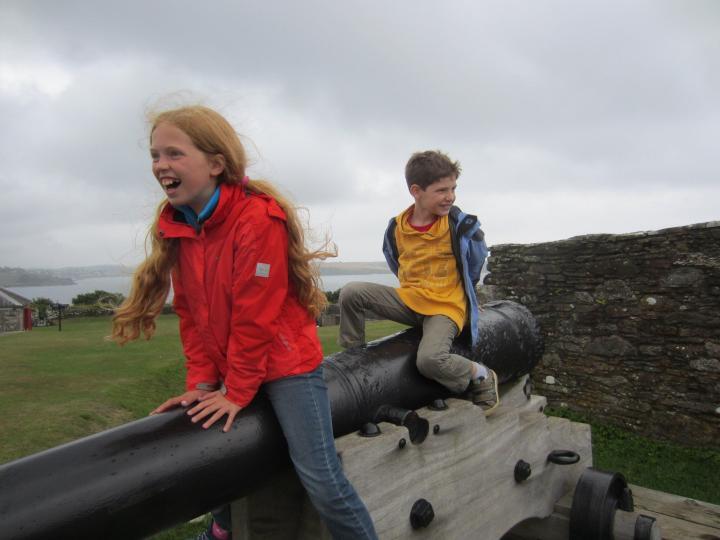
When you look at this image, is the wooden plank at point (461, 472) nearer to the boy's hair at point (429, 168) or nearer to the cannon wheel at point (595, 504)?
the cannon wheel at point (595, 504)

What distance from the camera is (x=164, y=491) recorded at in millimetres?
1653

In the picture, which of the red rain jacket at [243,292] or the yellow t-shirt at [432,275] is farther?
the yellow t-shirt at [432,275]

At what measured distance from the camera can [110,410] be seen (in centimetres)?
592

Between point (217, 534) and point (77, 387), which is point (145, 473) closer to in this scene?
point (217, 534)

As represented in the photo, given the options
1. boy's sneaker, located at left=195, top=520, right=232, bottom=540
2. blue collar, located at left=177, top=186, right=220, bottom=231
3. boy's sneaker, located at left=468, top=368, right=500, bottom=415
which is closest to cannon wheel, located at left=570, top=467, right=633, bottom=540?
boy's sneaker, located at left=468, top=368, right=500, bottom=415

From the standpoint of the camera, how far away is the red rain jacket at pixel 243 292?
1783 millimetres

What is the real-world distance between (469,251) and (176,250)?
1496 mm

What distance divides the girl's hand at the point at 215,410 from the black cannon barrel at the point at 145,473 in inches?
1.0

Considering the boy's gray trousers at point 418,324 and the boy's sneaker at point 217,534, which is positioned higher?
the boy's gray trousers at point 418,324

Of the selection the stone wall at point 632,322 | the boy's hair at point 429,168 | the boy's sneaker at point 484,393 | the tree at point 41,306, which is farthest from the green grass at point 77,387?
the tree at point 41,306

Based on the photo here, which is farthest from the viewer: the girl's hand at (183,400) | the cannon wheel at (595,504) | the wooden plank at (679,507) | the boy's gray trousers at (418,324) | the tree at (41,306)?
the tree at (41,306)

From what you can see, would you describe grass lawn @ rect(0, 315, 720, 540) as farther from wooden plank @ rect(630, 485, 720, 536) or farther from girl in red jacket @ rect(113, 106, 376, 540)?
girl in red jacket @ rect(113, 106, 376, 540)

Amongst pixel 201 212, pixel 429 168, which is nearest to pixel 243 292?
pixel 201 212

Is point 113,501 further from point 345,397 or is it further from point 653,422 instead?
point 653,422
